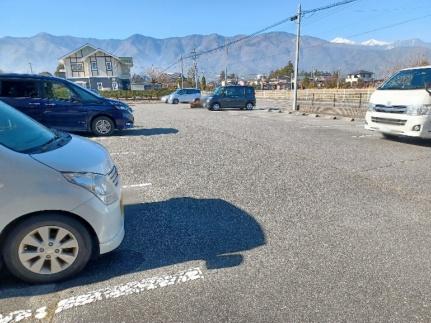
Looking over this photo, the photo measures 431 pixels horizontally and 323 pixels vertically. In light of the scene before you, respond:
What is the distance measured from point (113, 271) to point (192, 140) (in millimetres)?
6077

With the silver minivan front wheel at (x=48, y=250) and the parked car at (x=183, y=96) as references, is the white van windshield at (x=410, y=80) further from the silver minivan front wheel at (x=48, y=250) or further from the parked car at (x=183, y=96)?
the parked car at (x=183, y=96)

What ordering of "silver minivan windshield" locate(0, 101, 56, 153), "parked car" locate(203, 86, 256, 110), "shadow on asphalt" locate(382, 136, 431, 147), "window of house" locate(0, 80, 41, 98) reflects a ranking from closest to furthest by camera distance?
"silver minivan windshield" locate(0, 101, 56, 153)
"shadow on asphalt" locate(382, 136, 431, 147)
"window of house" locate(0, 80, 41, 98)
"parked car" locate(203, 86, 256, 110)

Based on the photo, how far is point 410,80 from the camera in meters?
8.04

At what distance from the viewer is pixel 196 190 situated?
15.2 feet

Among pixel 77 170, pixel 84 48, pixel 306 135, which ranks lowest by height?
pixel 306 135

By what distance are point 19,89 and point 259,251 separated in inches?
319

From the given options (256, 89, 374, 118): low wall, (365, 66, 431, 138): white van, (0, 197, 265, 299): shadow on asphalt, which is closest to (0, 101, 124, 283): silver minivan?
(0, 197, 265, 299): shadow on asphalt

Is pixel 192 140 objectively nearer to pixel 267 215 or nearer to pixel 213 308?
pixel 267 215

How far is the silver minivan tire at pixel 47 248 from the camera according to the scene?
240cm

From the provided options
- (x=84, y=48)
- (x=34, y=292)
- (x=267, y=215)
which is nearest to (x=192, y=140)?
(x=267, y=215)

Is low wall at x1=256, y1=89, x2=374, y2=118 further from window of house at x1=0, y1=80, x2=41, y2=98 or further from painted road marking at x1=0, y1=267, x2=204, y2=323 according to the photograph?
painted road marking at x1=0, y1=267, x2=204, y2=323

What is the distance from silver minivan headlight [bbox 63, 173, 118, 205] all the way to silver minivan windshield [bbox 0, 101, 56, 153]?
47cm

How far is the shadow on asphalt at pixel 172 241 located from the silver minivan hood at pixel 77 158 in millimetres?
849

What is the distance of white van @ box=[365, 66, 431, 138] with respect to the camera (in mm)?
7074
